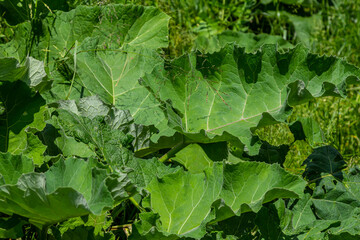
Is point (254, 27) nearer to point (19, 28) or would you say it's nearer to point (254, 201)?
point (19, 28)

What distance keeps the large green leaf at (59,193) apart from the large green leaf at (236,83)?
54 centimetres

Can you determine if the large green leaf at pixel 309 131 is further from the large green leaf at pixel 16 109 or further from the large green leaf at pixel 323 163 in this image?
the large green leaf at pixel 16 109

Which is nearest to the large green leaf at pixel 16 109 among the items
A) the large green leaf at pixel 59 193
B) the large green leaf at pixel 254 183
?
the large green leaf at pixel 59 193

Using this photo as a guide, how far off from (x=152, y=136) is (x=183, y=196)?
352 mm

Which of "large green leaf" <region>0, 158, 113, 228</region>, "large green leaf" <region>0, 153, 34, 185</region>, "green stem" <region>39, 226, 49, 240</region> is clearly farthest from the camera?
"green stem" <region>39, 226, 49, 240</region>

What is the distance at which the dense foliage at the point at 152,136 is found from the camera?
1.64 m

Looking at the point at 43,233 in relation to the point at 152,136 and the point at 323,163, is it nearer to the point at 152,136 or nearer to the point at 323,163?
the point at 152,136

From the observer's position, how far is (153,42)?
252 centimetres

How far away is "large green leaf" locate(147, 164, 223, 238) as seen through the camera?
1.75m

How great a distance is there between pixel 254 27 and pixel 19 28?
6.91 feet

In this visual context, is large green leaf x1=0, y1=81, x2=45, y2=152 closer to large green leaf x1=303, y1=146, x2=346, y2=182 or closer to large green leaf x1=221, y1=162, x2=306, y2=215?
large green leaf x1=221, y1=162, x2=306, y2=215

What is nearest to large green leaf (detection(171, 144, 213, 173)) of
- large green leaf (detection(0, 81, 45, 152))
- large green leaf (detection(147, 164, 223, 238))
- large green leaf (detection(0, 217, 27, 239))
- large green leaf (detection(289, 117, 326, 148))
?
large green leaf (detection(147, 164, 223, 238))

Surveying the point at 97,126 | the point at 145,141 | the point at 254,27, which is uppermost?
the point at 97,126

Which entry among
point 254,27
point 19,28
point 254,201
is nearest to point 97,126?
point 254,201
